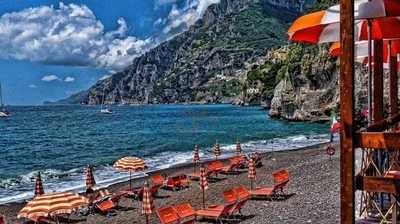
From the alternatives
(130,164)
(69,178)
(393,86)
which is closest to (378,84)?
(393,86)

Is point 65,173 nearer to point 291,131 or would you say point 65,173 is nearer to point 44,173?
point 44,173

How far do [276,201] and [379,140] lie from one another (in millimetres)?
15126

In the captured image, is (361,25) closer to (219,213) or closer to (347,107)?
(347,107)

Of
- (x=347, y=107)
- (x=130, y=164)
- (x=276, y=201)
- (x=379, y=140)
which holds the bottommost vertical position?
(x=276, y=201)

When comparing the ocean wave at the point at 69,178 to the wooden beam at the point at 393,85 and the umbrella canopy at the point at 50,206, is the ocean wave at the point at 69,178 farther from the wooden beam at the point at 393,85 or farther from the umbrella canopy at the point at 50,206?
the wooden beam at the point at 393,85

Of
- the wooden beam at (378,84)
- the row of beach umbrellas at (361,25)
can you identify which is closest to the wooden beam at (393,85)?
the row of beach umbrellas at (361,25)

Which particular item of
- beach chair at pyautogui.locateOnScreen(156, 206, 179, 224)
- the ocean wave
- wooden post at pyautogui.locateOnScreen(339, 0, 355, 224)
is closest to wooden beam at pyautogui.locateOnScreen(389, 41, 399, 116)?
wooden post at pyautogui.locateOnScreen(339, 0, 355, 224)

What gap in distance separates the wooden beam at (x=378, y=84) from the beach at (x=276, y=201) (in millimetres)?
6710

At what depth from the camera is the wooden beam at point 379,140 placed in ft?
19.9

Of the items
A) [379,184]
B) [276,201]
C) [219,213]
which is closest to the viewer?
[379,184]

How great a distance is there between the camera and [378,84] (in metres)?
10.1

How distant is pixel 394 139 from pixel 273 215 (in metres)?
12.6

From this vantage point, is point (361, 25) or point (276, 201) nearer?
point (361, 25)

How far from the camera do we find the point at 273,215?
18125 mm
